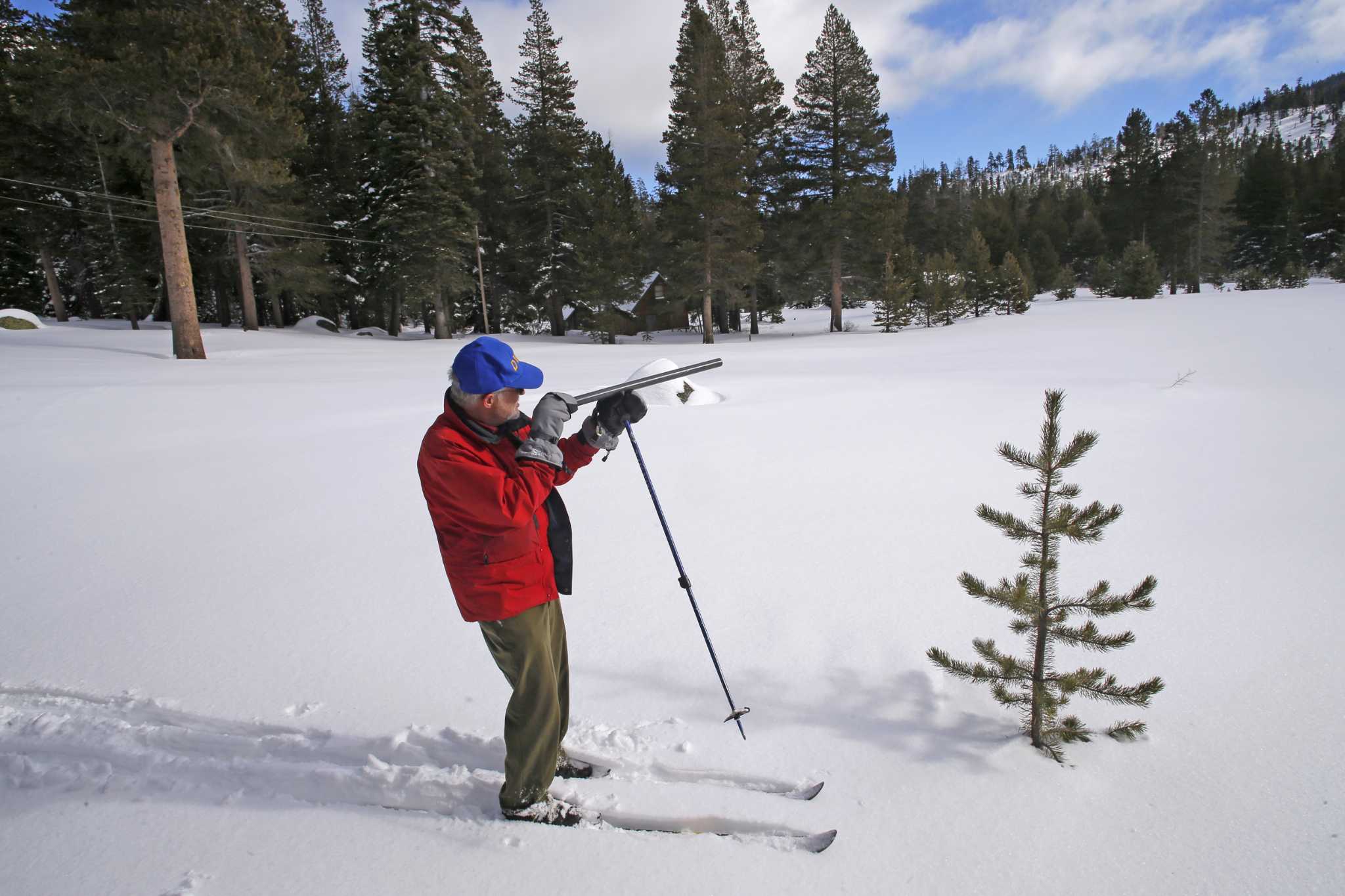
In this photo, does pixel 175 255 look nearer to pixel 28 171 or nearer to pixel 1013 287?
pixel 28 171

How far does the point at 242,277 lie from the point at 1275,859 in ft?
94.9

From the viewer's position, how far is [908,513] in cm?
482

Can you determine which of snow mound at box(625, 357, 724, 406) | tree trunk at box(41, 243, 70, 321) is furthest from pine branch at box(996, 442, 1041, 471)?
tree trunk at box(41, 243, 70, 321)

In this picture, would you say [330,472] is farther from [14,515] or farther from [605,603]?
[605,603]

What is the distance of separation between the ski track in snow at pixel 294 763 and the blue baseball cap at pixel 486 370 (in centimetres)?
159

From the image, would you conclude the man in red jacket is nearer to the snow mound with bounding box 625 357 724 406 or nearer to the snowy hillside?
the snow mound with bounding box 625 357 724 406

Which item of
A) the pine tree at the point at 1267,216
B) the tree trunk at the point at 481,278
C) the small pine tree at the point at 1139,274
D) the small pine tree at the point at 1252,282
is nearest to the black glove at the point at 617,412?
the tree trunk at the point at 481,278

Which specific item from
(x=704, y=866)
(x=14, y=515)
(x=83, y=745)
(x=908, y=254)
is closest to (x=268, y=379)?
(x=14, y=515)

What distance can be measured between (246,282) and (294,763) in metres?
26.4

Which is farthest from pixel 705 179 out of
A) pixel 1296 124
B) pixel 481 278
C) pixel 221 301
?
pixel 1296 124

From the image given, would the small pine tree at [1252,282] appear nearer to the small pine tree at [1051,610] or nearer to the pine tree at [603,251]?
the pine tree at [603,251]

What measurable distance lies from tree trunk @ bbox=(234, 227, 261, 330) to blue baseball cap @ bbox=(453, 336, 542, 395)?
2615cm

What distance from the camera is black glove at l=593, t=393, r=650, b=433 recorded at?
250 centimetres

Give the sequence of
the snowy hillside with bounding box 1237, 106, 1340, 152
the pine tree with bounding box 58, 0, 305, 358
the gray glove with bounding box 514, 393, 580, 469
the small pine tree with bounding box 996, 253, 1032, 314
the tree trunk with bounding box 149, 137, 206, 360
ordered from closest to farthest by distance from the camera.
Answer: the gray glove with bounding box 514, 393, 580, 469, the pine tree with bounding box 58, 0, 305, 358, the tree trunk with bounding box 149, 137, 206, 360, the small pine tree with bounding box 996, 253, 1032, 314, the snowy hillside with bounding box 1237, 106, 1340, 152
